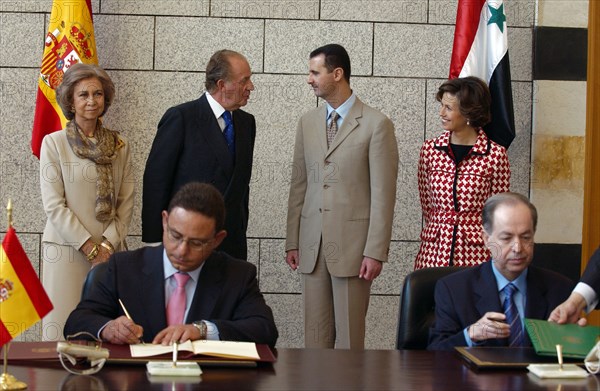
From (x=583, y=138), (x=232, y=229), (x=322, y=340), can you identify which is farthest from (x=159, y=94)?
(x=583, y=138)

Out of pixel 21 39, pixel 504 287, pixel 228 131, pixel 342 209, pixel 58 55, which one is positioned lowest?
pixel 504 287

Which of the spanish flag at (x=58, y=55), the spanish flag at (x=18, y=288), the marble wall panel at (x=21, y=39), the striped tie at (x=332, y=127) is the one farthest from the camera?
the marble wall panel at (x=21, y=39)

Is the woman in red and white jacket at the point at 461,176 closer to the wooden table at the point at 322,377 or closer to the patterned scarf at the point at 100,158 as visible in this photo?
the patterned scarf at the point at 100,158

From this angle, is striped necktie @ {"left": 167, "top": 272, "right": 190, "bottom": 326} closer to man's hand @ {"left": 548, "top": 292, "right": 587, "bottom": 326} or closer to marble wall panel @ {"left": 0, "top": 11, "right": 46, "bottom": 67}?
man's hand @ {"left": 548, "top": 292, "right": 587, "bottom": 326}

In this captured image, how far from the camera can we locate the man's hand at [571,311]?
126 inches

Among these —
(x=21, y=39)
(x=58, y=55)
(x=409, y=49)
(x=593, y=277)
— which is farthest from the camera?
(x=409, y=49)

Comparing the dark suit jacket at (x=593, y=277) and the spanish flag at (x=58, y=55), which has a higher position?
the spanish flag at (x=58, y=55)

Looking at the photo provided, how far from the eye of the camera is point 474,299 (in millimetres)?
3479

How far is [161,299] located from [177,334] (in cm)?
30

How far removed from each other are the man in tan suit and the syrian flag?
0.84 m

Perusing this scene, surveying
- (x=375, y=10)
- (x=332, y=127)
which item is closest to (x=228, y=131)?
(x=332, y=127)

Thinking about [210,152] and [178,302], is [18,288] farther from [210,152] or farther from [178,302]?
[210,152]

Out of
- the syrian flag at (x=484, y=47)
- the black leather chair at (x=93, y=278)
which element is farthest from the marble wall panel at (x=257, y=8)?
the black leather chair at (x=93, y=278)

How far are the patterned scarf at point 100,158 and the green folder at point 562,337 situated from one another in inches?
95.3
